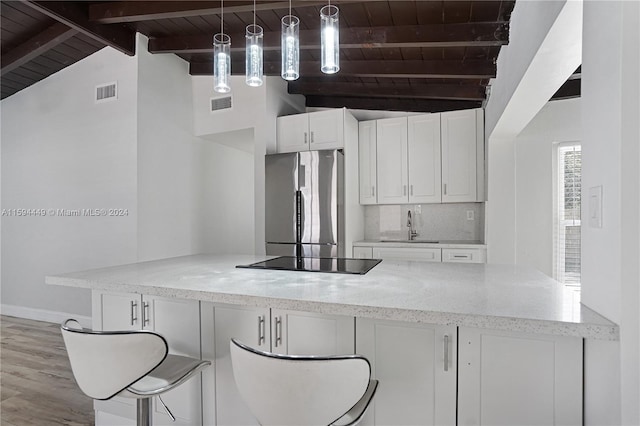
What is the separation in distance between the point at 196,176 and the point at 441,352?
12.7 ft

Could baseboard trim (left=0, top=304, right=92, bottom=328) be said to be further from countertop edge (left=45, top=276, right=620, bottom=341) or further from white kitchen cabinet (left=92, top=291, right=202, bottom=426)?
countertop edge (left=45, top=276, right=620, bottom=341)

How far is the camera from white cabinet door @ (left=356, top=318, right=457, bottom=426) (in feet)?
4.80

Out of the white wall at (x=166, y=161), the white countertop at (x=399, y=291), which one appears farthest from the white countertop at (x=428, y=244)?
the white wall at (x=166, y=161)

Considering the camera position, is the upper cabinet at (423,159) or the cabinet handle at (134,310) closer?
the cabinet handle at (134,310)

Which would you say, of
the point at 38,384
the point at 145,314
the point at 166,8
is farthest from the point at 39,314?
the point at 166,8

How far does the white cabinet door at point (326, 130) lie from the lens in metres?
4.27

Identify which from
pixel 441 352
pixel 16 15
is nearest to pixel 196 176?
pixel 16 15

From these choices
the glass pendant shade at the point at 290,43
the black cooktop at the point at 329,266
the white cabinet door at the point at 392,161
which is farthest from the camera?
the white cabinet door at the point at 392,161

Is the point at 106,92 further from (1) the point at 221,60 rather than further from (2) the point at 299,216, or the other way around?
(1) the point at 221,60

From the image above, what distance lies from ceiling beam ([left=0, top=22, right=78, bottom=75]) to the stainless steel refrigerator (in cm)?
224

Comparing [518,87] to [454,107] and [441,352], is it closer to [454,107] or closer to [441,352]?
[441,352]

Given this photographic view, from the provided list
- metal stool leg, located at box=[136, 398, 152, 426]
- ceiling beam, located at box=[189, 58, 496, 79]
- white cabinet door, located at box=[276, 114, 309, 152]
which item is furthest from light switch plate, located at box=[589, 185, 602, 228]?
white cabinet door, located at box=[276, 114, 309, 152]

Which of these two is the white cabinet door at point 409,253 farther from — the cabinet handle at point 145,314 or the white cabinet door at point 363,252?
the cabinet handle at point 145,314

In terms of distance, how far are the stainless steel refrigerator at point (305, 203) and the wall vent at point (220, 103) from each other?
0.81m
